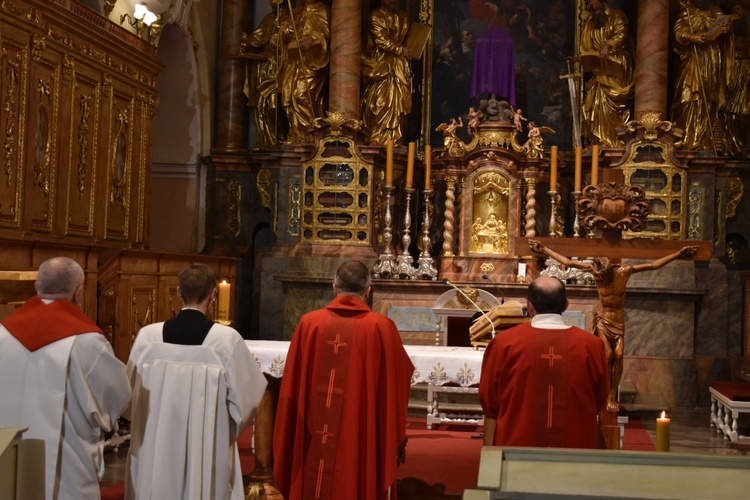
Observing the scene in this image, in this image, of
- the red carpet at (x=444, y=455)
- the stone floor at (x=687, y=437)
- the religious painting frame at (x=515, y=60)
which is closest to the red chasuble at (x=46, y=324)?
the stone floor at (x=687, y=437)

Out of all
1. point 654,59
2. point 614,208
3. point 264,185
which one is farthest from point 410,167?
point 614,208

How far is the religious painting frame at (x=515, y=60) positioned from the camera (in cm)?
1397

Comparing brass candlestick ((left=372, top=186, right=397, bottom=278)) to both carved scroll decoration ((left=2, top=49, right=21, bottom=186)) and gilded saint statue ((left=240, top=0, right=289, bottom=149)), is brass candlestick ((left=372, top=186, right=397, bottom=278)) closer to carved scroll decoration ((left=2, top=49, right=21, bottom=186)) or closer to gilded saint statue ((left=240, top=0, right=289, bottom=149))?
gilded saint statue ((left=240, top=0, right=289, bottom=149))

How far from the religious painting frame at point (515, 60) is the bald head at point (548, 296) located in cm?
949

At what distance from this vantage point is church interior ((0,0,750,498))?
11.4 meters

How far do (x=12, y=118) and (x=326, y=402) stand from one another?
5.12 metres

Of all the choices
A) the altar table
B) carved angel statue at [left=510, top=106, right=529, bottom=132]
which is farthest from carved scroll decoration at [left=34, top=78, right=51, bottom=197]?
carved angel statue at [left=510, top=106, right=529, bottom=132]

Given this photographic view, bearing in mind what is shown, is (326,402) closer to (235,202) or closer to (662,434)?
(662,434)

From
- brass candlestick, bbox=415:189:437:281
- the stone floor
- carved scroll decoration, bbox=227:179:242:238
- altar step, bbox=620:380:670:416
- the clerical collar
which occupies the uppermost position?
carved scroll decoration, bbox=227:179:242:238

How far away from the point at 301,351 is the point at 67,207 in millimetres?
5439

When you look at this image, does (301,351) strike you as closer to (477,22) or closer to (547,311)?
(547,311)

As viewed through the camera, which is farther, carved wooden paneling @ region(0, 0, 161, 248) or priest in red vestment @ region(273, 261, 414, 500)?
carved wooden paneling @ region(0, 0, 161, 248)

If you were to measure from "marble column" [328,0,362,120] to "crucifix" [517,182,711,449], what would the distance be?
6.98m

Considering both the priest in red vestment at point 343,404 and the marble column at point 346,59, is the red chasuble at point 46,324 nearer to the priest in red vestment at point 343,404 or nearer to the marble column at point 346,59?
the priest in red vestment at point 343,404
